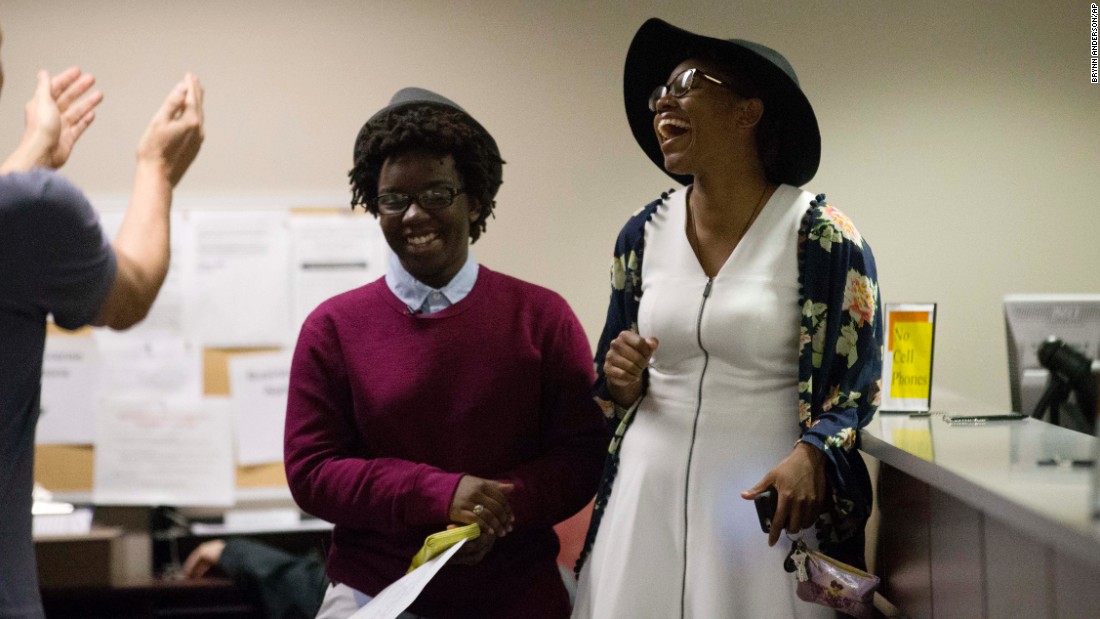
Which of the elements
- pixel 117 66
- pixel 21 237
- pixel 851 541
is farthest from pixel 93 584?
pixel 851 541

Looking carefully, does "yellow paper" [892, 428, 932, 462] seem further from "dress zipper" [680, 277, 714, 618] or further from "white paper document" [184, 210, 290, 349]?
"white paper document" [184, 210, 290, 349]

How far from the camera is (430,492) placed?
174cm

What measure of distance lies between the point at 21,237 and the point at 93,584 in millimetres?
2243

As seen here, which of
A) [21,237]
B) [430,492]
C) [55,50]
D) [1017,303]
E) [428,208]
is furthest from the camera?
[55,50]

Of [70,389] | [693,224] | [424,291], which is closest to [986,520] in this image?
[693,224]

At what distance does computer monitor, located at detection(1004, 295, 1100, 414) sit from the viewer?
7.57 feet

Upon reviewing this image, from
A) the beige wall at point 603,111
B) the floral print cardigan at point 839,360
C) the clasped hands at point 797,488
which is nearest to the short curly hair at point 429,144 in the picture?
the floral print cardigan at point 839,360

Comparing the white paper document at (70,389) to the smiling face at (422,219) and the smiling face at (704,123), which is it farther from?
the smiling face at (704,123)

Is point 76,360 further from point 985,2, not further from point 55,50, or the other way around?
point 985,2

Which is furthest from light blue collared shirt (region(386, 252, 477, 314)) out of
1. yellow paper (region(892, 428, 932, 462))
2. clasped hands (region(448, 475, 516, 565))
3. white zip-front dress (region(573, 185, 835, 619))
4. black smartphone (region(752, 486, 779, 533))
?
yellow paper (region(892, 428, 932, 462))

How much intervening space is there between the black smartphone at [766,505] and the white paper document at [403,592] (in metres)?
0.51

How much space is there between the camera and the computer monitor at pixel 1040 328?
231cm

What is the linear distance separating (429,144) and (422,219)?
15cm

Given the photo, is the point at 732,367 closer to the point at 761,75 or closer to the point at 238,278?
the point at 761,75
